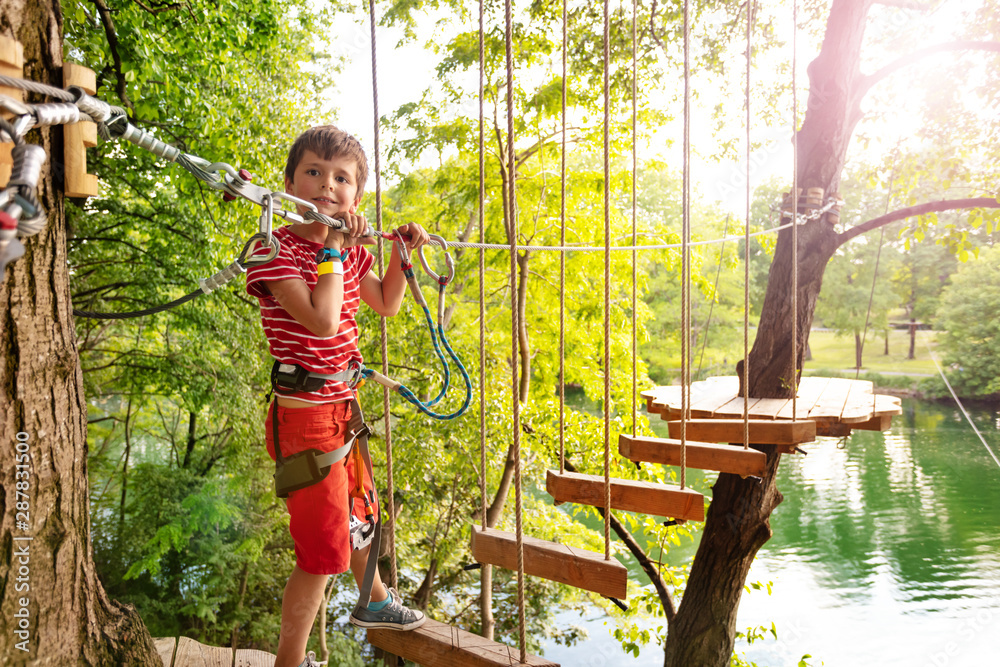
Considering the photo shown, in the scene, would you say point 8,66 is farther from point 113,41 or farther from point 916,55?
point 916,55

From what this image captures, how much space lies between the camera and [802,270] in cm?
369

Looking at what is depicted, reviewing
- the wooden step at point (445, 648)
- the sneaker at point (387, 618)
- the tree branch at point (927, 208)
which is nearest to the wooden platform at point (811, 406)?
the tree branch at point (927, 208)

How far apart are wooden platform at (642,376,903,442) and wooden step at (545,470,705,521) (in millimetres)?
829

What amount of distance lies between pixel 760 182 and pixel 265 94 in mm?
20733

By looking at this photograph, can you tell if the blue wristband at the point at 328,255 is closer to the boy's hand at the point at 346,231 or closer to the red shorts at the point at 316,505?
the boy's hand at the point at 346,231

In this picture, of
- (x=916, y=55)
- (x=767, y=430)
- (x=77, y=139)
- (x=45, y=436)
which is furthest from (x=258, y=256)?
(x=916, y=55)

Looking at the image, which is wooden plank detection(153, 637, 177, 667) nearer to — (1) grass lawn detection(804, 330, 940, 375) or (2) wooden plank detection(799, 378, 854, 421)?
(2) wooden plank detection(799, 378, 854, 421)

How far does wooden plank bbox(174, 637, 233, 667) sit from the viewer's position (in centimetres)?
178

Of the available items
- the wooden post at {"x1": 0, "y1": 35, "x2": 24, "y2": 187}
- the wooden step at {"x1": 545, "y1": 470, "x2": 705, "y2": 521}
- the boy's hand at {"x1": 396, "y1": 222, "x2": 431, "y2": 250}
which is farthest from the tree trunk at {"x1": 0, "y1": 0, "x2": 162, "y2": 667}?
the wooden step at {"x1": 545, "y1": 470, "x2": 705, "y2": 521}

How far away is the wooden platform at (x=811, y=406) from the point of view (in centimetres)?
268

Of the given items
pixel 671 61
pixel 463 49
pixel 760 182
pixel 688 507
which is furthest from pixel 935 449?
pixel 688 507

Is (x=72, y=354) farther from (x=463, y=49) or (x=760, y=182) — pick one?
(x=760, y=182)

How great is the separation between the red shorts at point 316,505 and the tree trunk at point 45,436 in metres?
0.49

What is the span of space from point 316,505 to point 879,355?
79.5 ft
